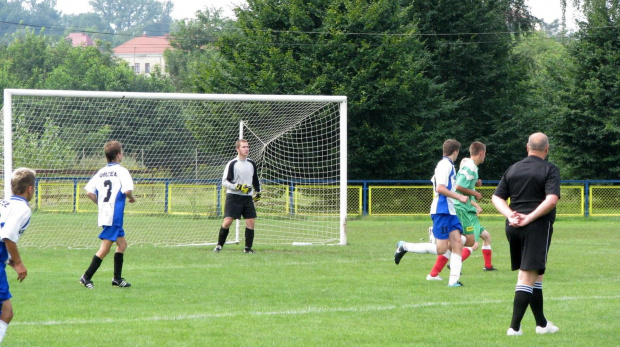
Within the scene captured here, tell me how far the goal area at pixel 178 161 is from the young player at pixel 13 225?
8120mm

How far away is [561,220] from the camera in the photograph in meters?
27.5

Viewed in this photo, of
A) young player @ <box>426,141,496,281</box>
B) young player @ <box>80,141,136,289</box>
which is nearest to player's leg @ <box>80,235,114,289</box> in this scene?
young player @ <box>80,141,136,289</box>

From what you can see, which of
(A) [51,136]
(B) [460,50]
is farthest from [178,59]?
(A) [51,136]

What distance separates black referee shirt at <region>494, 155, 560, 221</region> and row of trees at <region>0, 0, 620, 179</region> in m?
23.2

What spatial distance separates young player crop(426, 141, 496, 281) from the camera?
10750mm

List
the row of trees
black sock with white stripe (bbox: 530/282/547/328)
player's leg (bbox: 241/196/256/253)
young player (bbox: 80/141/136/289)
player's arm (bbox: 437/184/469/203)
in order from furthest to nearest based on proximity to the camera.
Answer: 1. the row of trees
2. player's leg (bbox: 241/196/256/253)
3. player's arm (bbox: 437/184/469/203)
4. young player (bbox: 80/141/136/289)
5. black sock with white stripe (bbox: 530/282/547/328)

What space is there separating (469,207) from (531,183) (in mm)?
4439

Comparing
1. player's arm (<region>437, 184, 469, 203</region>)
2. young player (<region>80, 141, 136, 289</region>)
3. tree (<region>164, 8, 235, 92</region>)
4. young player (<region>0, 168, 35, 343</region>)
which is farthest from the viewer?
tree (<region>164, 8, 235, 92</region>)

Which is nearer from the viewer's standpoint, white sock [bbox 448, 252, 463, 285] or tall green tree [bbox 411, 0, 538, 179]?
white sock [bbox 448, 252, 463, 285]

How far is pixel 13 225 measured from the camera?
19.4ft

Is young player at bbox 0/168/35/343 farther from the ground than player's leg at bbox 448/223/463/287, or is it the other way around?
young player at bbox 0/168/35/343

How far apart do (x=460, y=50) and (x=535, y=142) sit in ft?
94.4

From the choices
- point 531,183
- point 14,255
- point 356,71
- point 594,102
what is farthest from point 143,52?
point 14,255

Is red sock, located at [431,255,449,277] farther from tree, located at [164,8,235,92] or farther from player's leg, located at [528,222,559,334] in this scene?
tree, located at [164,8,235,92]
